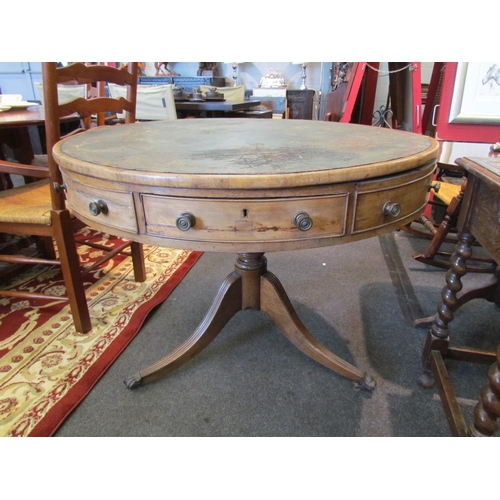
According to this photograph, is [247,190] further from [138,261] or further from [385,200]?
[138,261]

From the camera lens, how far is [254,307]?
4.02 ft

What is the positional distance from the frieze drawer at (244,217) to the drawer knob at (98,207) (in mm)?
107

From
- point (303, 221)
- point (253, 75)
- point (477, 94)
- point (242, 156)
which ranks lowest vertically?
point (303, 221)

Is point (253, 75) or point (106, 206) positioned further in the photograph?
point (253, 75)

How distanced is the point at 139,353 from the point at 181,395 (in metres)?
0.28

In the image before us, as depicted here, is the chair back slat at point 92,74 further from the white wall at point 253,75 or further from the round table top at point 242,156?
the white wall at point 253,75

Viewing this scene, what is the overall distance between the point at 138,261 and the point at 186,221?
1153 mm

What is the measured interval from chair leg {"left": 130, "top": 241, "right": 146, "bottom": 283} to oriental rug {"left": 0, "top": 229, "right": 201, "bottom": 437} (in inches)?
1.3

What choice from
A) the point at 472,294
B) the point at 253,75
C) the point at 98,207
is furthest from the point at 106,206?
the point at 253,75

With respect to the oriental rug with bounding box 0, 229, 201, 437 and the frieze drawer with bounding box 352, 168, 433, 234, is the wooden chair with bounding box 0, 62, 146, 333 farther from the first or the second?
the frieze drawer with bounding box 352, 168, 433, 234

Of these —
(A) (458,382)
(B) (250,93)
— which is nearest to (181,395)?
(A) (458,382)

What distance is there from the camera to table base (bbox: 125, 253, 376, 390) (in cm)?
116

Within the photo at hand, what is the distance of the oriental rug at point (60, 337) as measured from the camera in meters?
1.09

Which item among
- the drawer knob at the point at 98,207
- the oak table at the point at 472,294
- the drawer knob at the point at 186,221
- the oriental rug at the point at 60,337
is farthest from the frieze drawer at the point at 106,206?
the oak table at the point at 472,294
